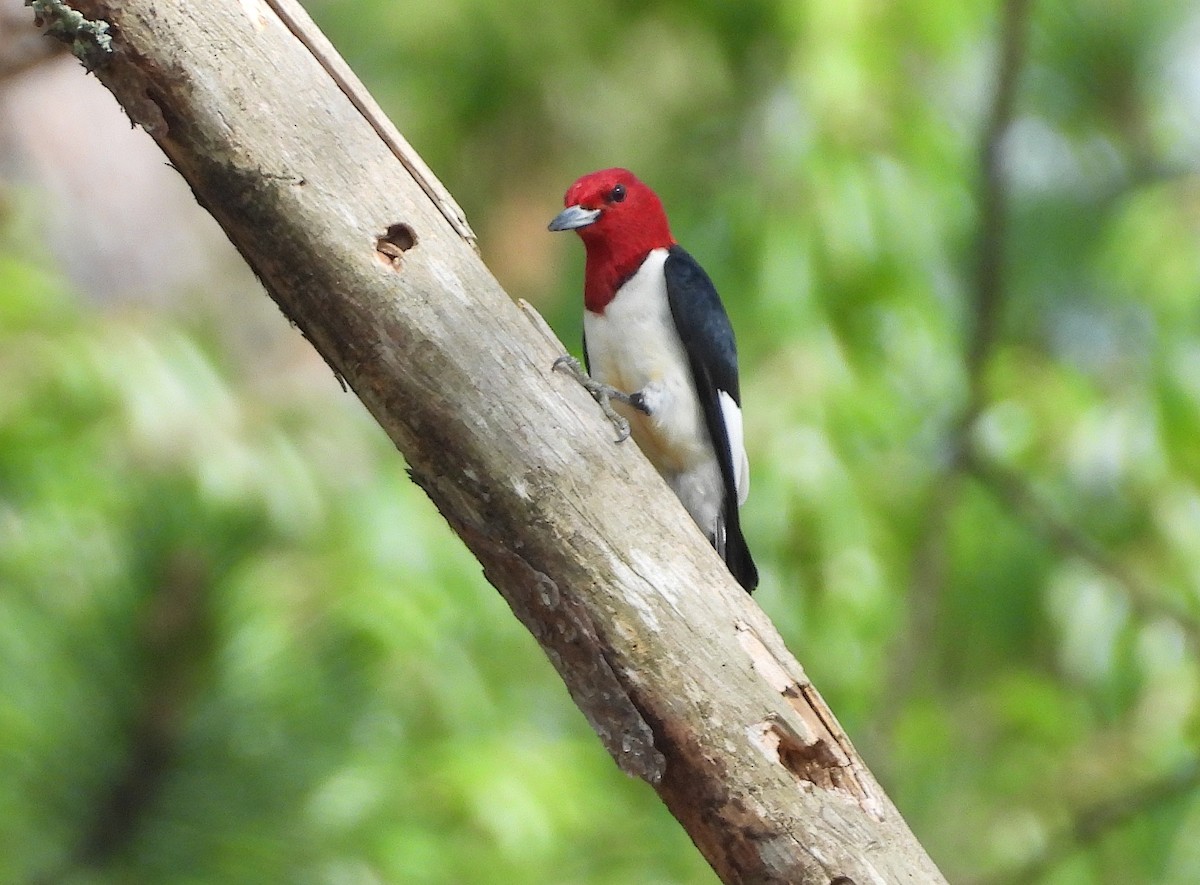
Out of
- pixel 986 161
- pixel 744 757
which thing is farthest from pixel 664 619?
pixel 986 161

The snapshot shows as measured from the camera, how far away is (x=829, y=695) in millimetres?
4918

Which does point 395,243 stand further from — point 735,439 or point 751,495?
point 751,495

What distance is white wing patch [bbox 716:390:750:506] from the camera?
9.77ft

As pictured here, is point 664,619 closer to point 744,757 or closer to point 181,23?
point 744,757

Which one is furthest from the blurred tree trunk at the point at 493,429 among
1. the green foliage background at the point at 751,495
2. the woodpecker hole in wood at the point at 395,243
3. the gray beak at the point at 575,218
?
Result: the green foliage background at the point at 751,495

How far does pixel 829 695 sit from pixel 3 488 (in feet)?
9.15

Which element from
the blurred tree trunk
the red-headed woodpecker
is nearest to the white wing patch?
the red-headed woodpecker

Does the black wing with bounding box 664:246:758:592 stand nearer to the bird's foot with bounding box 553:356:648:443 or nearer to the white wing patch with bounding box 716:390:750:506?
the white wing patch with bounding box 716:390:750:506

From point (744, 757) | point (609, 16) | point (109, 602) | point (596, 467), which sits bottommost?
point (109, 602)

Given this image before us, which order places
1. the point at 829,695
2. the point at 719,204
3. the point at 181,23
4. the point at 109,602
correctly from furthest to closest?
the point at 719,204, the point at 829,695, the point at 109,602, the point at 181,23

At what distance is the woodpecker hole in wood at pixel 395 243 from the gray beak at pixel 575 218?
2.98 ft

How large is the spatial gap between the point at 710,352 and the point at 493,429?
1.06 meters

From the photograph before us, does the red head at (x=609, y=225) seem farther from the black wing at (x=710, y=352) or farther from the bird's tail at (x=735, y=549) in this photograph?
the bird's tail at (x=735, y=549)

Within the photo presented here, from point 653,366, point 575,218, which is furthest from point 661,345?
point 575,218
